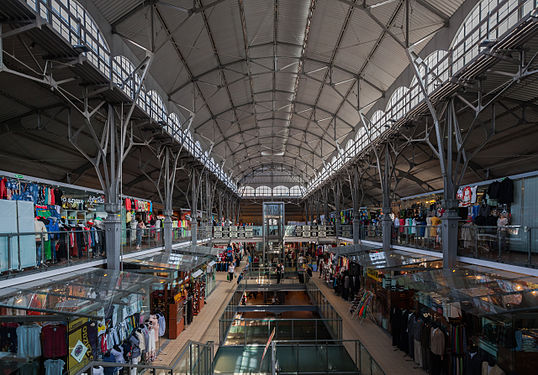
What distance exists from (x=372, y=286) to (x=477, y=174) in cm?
1222

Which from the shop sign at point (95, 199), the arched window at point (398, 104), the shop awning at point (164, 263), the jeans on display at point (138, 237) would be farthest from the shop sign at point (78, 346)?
the arched window at point (398, 104)

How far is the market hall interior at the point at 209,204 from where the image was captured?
7.76 m

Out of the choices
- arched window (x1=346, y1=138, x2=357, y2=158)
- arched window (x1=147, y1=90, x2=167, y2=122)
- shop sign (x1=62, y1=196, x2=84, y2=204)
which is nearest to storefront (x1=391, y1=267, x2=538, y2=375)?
shop sign (x1=62, y1=196, x2=84, y2=204)

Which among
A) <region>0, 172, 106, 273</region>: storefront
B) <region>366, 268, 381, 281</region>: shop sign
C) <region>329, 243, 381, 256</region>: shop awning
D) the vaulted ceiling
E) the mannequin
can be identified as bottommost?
the mannequin

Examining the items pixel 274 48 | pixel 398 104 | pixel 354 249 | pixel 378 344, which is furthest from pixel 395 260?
pixel 274 48

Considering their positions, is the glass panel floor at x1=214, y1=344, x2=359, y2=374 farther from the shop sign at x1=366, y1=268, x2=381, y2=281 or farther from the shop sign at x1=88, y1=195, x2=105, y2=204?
the shop sign at x1=88, y1=195, x2=105, y2=204

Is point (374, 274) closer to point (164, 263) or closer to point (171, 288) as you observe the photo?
point (171, 288)

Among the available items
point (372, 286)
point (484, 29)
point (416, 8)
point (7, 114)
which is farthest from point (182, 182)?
point (484, 29)

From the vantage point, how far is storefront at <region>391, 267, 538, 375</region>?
7406 millimetres

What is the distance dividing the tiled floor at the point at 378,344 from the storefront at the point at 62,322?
306 inches

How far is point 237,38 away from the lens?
19.1 meters

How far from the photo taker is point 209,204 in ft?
92.5

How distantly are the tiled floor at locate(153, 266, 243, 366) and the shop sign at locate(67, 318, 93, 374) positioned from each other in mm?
2313

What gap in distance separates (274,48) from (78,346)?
18.4m
